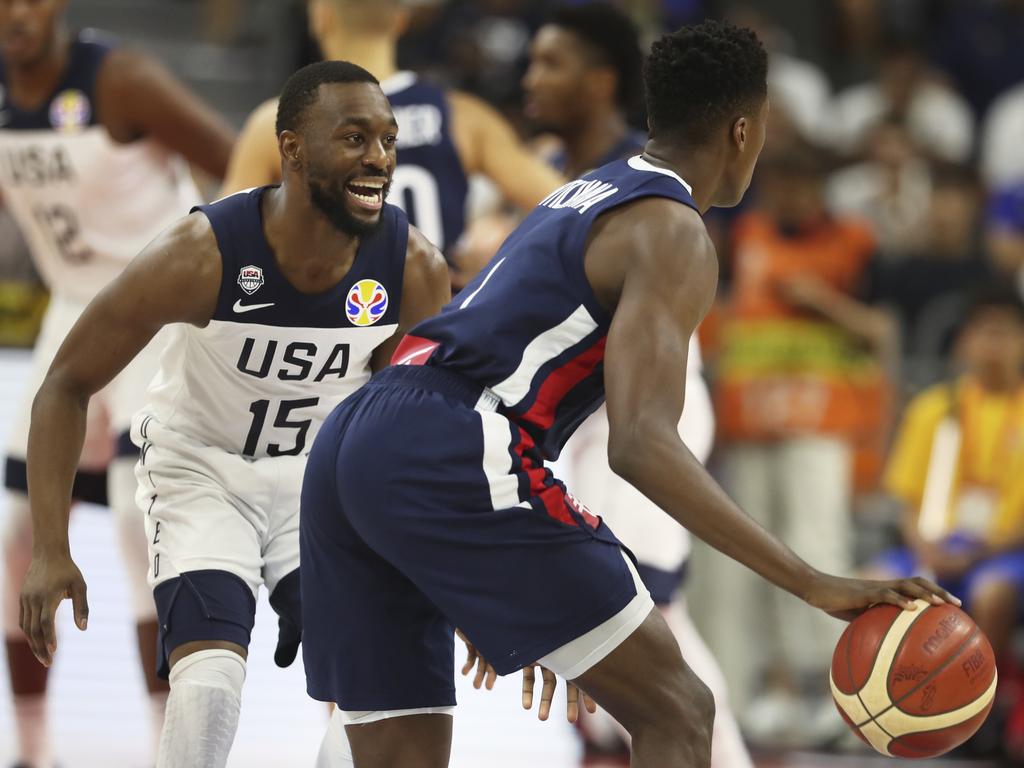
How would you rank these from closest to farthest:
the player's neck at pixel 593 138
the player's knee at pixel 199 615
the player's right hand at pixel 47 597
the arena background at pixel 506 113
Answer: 1. the player's right hand at pixel 47 597
2. the player's knee at pixel 199 615
3. the player's neck at pixel 593 138
4. the arena background at pixel 506 113

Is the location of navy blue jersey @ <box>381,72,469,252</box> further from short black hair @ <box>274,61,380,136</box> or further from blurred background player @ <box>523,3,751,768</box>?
short black hair @ <box>274,61,380,136</box>

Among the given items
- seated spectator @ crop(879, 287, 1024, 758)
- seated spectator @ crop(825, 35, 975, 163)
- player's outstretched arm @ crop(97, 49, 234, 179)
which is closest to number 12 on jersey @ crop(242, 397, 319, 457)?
player's outstretched arm @ crop(97, 49, 234, 179)

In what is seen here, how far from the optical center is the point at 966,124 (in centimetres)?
1020

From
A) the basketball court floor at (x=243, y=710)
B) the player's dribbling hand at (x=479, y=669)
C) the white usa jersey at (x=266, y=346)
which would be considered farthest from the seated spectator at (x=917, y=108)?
the player's dribbling hand at (x=479, y=669)

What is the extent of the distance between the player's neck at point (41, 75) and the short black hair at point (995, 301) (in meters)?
4.24

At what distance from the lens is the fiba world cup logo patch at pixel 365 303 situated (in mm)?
3926

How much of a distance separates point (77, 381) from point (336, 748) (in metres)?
1.01

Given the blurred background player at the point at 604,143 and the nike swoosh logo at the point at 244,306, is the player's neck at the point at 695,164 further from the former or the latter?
the blurred background player at the point at 604,143

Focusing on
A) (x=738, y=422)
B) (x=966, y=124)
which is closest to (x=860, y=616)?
(x=738, y=422)

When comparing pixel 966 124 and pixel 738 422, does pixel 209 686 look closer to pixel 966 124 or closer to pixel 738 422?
pixel 738 422

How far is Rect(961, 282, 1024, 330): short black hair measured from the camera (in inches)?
296

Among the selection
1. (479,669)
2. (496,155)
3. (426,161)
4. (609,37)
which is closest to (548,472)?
(479,669)

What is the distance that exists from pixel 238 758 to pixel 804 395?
10.7 ft

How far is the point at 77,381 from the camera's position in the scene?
3.71 m
